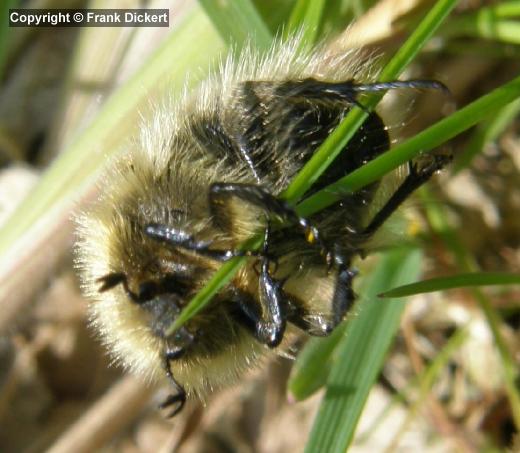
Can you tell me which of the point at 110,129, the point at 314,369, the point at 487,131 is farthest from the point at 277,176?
the point at 487,131

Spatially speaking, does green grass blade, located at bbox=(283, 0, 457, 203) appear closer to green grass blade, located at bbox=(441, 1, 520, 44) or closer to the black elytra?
the black elytra

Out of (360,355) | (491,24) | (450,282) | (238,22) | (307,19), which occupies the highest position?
(238,22)

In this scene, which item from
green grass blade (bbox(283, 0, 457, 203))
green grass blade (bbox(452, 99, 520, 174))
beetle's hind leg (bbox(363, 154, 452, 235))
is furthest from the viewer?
green grass blade (bbox(452, 99, 520, 174))

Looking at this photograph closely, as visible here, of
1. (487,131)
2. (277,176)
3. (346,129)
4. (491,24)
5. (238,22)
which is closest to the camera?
(346,129)

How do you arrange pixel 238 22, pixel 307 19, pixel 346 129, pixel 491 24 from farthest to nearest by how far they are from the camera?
pixel 491 24 < pixel 238 22 < pixel 307 19 < pixel 346 129

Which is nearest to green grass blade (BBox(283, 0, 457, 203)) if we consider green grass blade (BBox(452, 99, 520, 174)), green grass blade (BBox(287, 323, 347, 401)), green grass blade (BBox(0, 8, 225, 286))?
green grass blade (BBox(287, 323, 347, 401))

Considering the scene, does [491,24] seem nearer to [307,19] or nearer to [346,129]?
[307,19]

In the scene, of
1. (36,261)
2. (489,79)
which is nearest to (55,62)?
(36,261)
